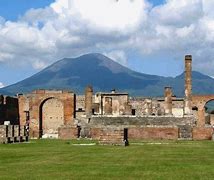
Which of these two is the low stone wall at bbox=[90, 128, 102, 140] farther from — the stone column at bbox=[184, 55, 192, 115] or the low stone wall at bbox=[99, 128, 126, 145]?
the stone column at bbox=[184, 55, 192, 115]

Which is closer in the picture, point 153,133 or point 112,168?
point 112,168

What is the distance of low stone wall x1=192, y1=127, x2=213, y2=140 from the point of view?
4131cm

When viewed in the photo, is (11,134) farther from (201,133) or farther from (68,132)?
(201,133)

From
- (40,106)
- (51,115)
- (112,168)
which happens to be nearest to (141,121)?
(40,106)

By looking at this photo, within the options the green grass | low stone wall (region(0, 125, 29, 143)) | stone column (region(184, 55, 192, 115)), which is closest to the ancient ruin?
stone column (region(184, 55, 192, 115))

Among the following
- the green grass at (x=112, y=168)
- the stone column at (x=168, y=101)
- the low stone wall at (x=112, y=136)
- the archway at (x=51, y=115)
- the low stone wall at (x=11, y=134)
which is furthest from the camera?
the archway at (x=51, y=115)

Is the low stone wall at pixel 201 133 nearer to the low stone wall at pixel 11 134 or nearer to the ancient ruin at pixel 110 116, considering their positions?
the ancient ruin at pixel 110 116

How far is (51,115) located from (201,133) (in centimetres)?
2278

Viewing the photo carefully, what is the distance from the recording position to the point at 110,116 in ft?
159

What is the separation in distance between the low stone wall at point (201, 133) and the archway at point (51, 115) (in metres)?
20.2

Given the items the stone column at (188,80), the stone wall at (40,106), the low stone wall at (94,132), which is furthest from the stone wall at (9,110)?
the stone column at (188,80)

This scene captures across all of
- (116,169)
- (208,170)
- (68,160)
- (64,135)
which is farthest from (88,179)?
(64,135)

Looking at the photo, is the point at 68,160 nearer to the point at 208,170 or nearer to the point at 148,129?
the point at 208,170

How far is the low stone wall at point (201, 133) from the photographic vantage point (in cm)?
4131
